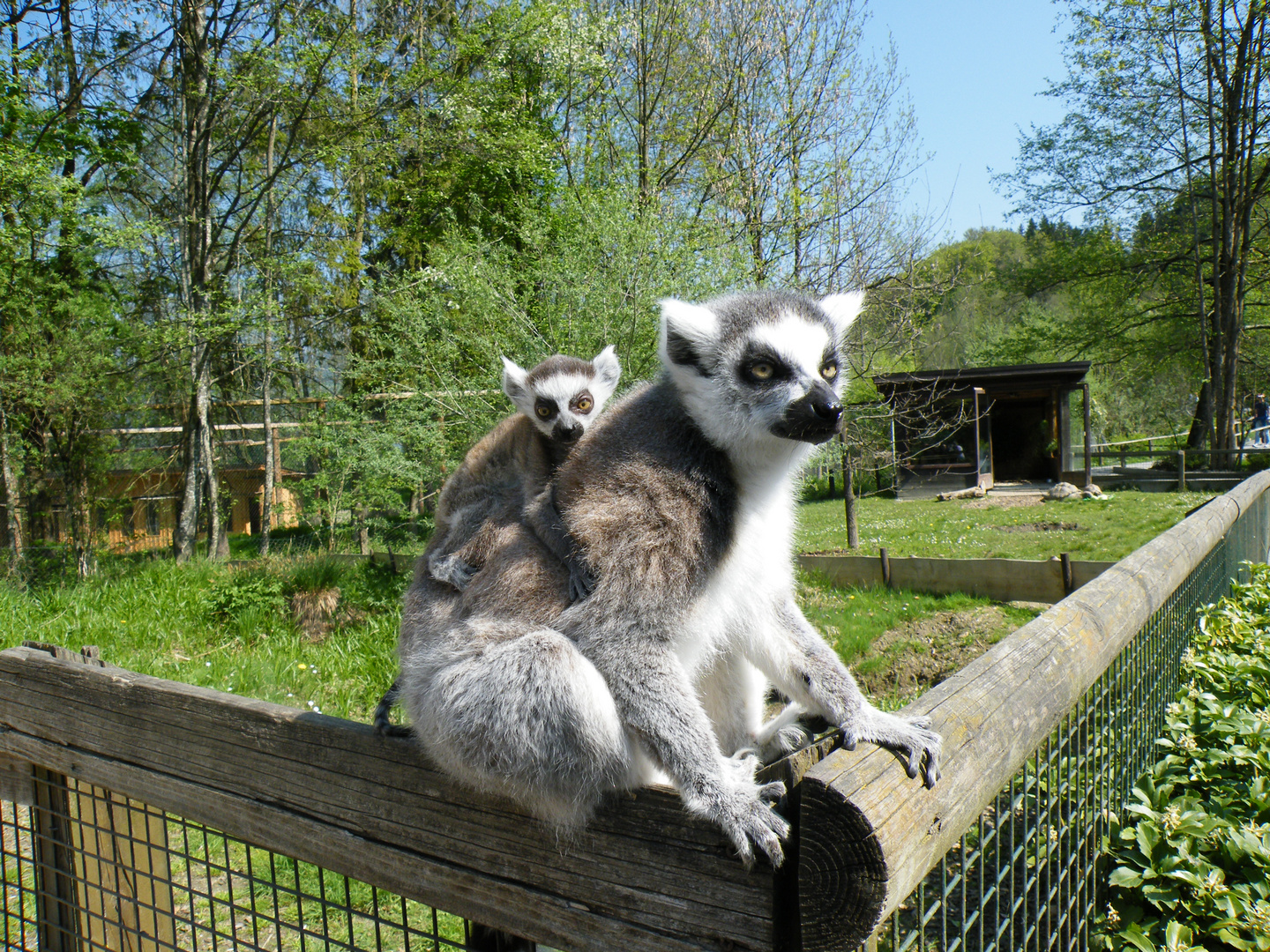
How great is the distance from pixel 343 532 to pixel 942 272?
11300 millimetres

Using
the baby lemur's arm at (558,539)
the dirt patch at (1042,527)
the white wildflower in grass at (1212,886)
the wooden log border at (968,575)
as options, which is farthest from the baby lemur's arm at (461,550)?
the dirt patch at (1042,527)

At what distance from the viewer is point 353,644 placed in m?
7.54

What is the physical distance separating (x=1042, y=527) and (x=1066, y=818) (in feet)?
42.9

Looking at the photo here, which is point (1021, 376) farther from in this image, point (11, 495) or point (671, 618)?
point (11, 495)

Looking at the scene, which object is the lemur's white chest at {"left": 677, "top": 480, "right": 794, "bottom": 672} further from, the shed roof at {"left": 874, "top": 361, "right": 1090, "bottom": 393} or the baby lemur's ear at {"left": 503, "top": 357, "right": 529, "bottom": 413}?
the shed roof at {"left": 874, "top": 361, "right": 1090, "bottom": 393}

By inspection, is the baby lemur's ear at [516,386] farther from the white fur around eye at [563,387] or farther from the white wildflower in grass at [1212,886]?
the white wildflower in grass at [1212,886]

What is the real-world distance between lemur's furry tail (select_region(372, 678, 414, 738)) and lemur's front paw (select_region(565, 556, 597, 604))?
470 millimetres

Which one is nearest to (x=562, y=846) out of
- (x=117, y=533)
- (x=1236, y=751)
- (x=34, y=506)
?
(x=1236, y=751)

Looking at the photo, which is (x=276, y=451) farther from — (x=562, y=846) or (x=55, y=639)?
(x=562, y=846)

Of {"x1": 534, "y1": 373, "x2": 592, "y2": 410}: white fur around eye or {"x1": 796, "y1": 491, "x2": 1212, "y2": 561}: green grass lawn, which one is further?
{"x1": 796, "y1": 491, "x2": 1212, "y2": 561}: green grass lawn

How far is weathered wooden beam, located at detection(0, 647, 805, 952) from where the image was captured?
115 cm

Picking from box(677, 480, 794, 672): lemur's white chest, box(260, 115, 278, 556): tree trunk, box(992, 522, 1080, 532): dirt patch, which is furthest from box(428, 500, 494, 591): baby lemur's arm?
box(992, 522, 1080, 532): dirt patch

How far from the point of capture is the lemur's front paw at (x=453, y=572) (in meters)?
2.05

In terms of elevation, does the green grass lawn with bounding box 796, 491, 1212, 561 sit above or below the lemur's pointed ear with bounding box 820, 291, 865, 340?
below
